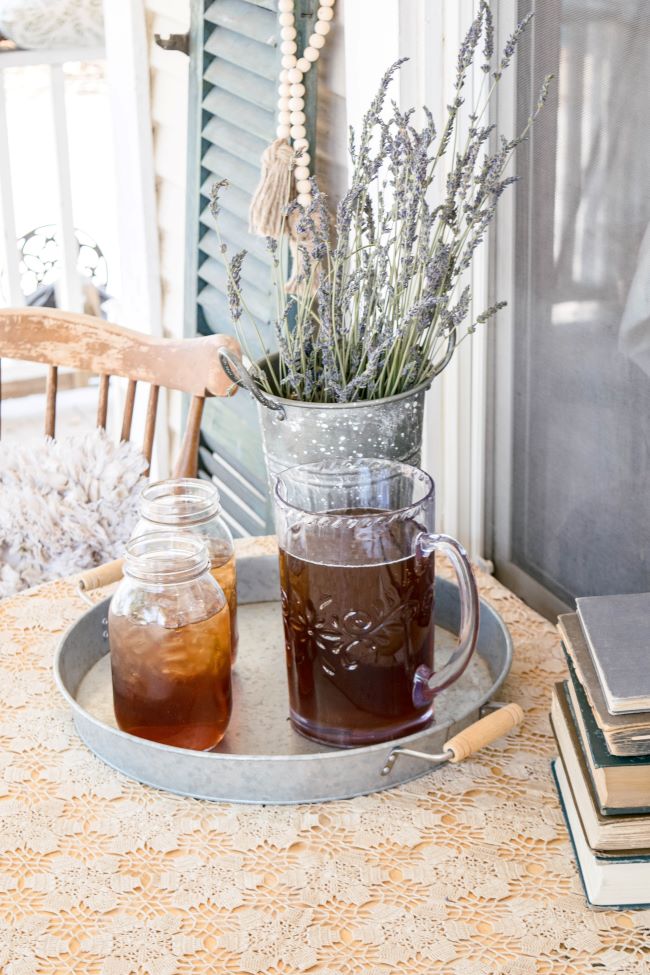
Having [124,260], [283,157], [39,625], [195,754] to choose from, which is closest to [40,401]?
[124,260]

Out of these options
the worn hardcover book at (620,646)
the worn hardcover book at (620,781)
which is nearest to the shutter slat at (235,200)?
the worn hardcover book at (620,646)

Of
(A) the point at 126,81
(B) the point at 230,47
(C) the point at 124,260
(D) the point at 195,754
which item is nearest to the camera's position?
(D) the point at 195,754

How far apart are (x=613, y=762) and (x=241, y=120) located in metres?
1.55

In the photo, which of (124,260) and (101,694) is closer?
(101,694)

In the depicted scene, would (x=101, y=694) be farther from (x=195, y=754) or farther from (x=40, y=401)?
(x=40, y=401)

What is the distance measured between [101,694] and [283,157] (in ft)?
2.98

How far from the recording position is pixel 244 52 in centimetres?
192

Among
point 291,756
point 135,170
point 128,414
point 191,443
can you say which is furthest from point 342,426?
point 135,170

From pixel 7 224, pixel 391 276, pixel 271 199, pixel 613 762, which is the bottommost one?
pixel 613 762

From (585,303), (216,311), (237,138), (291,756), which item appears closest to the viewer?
(291,756)

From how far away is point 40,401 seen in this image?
14.4 feet

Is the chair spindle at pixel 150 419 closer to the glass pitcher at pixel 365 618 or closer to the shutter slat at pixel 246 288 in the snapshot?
the shutter slat at pixel 246 288

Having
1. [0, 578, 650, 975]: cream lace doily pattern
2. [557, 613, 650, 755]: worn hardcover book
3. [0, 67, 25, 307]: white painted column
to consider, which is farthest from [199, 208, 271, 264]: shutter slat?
[0, 67, 25, 307]: white painted column

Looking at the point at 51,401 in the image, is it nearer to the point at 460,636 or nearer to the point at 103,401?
the point at 103,401
